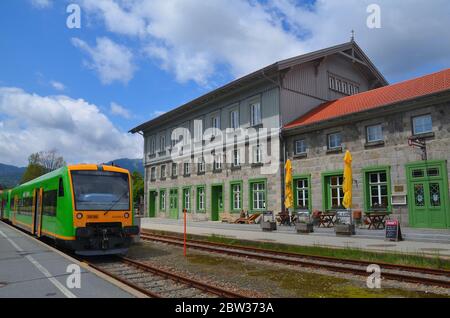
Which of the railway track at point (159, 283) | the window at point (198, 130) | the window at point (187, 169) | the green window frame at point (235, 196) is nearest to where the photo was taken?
the railway track at point (159, 283)

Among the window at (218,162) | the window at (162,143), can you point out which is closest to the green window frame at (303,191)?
the window at (218,162)

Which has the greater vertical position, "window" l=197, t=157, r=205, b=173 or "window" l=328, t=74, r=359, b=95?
"window" l=328, t=74, r=359, b=95

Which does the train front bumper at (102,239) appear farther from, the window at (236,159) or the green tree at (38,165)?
the green tree at (38,165)

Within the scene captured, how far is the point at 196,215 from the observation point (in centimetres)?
2930

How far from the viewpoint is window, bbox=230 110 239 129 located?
1040 inches

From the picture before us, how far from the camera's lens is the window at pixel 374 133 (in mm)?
18266

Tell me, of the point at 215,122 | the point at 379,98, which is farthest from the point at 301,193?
the point at 215,122

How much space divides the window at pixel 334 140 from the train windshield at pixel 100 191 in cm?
1216

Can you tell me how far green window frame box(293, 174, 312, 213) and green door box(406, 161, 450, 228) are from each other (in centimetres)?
545

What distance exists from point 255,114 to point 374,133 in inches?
333

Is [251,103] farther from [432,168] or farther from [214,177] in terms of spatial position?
[432,168]

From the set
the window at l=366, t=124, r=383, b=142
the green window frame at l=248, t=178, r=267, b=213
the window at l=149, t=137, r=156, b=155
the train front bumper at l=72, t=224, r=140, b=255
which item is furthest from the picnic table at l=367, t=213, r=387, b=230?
the window at l=149, t=137, r=156, b=155

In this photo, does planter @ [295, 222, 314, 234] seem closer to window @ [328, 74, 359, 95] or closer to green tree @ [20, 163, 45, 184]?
window @ [328, 74, 359, 95]
